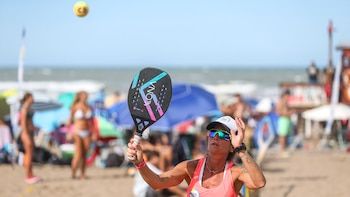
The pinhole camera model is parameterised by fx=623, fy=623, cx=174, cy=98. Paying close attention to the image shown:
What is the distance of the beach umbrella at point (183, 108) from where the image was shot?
10.4 metres

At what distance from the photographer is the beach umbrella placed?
1037cm

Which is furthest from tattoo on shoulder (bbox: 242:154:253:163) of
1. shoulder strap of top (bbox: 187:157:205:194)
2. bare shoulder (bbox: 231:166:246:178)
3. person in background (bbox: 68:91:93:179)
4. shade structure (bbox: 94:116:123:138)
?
shade structure (bbox: 94:116:123:138)

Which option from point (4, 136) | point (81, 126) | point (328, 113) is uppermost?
point (81, 126)

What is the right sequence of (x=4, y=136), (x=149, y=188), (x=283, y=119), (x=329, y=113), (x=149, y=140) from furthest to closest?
(x=329, y=113)
(x=283, y=119)
(x=4, y=136)
(x=149, y=140)
(x=149, y=188)

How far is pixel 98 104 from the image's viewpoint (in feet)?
57.7

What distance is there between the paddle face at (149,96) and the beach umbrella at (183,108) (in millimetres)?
6840

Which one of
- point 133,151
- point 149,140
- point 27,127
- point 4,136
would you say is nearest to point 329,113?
point 149,140

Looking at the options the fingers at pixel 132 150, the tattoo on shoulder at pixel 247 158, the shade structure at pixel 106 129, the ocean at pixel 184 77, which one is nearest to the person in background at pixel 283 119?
the shade structure at pixel 106 129

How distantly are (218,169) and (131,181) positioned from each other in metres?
6.81

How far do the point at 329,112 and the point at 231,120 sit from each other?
11.9 meters

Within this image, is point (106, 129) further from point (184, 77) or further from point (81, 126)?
point (184, 77)

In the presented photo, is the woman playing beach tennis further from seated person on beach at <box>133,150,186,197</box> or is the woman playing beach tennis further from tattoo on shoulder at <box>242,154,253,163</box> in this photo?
seated person on beach at <box>133,150,186,197</box>

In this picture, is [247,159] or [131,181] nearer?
[247,159]

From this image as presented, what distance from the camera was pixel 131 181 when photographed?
10.1 meters
